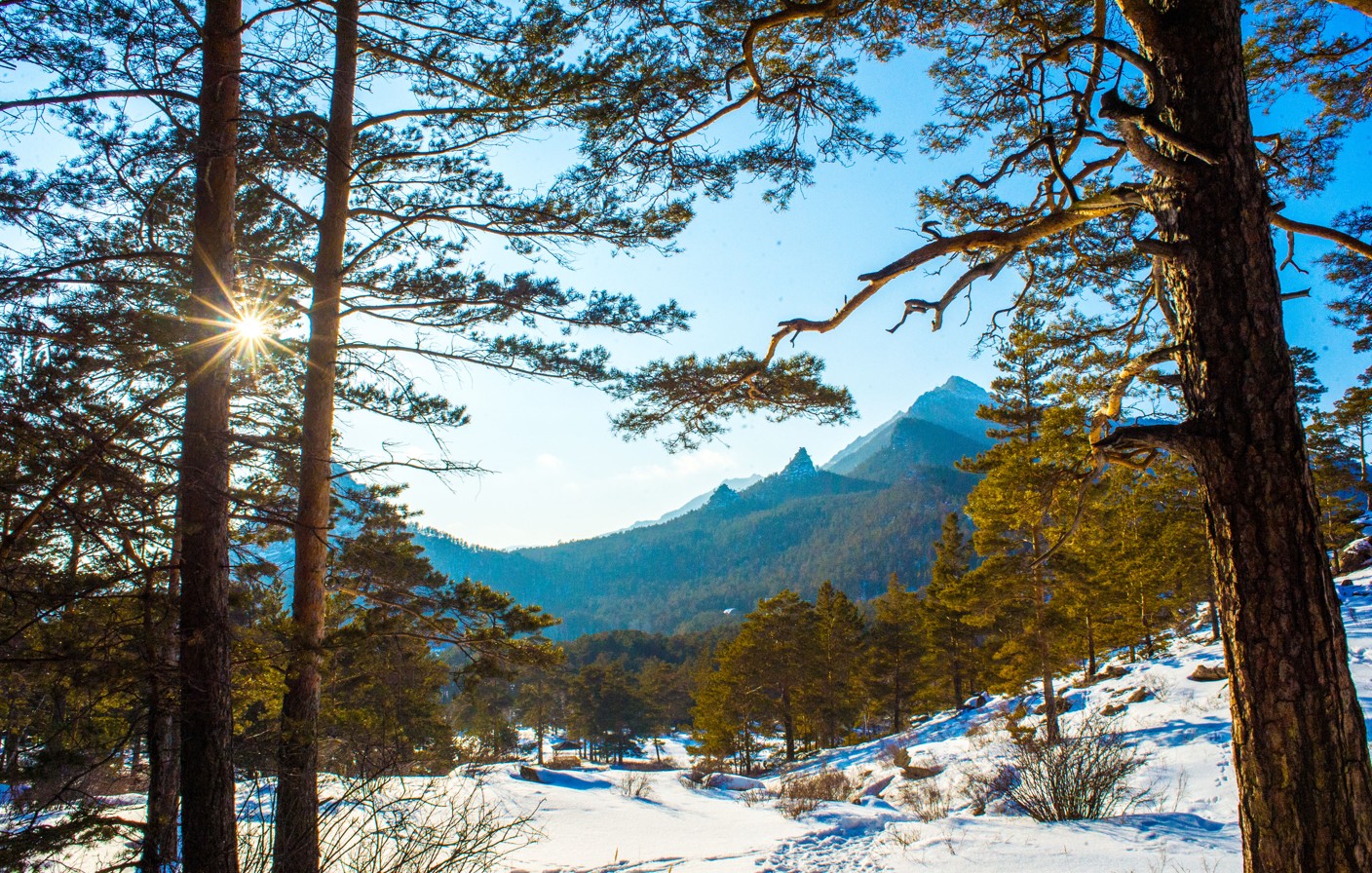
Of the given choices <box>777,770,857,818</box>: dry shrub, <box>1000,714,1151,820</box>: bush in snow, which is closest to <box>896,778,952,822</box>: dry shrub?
<box>777,770,857,818</box>: dry shrub

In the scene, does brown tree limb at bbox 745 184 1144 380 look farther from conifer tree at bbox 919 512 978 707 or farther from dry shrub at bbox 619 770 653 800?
conifer tree at bbox 919 512 978 707

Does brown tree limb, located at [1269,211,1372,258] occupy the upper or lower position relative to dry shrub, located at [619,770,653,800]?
upper

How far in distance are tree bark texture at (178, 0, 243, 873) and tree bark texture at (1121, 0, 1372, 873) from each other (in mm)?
4817

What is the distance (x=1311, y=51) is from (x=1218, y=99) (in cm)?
401

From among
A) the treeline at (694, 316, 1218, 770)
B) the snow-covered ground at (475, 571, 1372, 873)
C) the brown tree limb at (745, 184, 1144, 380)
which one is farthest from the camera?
the treeline at (694, 316, 1218, 770)

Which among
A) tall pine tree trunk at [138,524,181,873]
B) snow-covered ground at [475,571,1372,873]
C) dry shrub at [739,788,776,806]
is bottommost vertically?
dry shrub at [739,788,776,806]

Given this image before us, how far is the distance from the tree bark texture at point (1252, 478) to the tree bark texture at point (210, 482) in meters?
4.82

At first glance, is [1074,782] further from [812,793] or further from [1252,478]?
[812,793]

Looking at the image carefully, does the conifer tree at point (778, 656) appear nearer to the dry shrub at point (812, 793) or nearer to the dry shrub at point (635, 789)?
the dry shrub at point (635, 789)

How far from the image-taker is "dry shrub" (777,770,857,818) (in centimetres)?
1051

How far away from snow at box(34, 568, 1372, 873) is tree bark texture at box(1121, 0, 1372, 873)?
1.44 ft

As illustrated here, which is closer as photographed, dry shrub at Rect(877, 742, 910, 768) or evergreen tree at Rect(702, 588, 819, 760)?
dry shrub at Rect(877, 742, 910, 768)

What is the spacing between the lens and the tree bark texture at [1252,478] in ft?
7.63

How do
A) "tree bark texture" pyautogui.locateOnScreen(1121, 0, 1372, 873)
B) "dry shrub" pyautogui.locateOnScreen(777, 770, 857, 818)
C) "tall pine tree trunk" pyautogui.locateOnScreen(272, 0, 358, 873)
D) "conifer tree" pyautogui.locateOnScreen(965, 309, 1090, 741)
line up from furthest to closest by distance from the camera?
"conifer tree" pyautogui.locateOnScreen(965, 309, 1090, 741)
"dry shrub" pyautogui.locateOnScreen(777, 770, 857, 818)
"tall pine tree trunk" pyautogui.locateOnScreen(272, 0, 358, 873)
"tree bark texture" pyautogui.locateOnScreen(1121, 0, 1372, 873)
